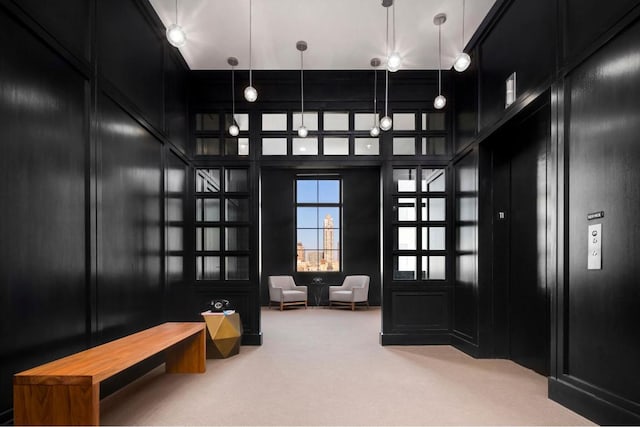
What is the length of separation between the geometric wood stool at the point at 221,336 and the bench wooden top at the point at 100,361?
889 mm

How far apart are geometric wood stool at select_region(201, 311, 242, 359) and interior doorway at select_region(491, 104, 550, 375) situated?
3.05 metres

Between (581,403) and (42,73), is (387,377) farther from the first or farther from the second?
(42,73)

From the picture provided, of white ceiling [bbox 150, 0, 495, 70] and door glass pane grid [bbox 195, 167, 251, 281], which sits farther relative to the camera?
door glass pane grid [bbox 195, 167, 251, 281]

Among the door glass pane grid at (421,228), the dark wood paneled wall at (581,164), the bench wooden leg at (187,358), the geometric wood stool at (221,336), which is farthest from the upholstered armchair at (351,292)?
the bench wooden leg at (187,358)

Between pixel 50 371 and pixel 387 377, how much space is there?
2.74 m

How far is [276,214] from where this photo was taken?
977 centimetres

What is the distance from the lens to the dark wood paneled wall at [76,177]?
209 cm

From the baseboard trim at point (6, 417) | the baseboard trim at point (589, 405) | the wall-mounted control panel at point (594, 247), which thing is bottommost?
the baseboard trim at point (589, 405)

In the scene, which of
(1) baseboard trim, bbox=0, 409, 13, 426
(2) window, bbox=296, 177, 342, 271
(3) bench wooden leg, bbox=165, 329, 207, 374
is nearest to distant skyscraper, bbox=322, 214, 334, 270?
(2) window, bbox=296, 177, 342, 271

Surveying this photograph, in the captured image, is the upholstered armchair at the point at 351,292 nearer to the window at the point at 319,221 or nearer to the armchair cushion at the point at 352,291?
the armchair cushion at the point at 352,291

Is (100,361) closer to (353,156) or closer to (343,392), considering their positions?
(343,392)

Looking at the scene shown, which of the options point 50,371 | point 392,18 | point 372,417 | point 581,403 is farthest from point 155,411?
point 392,18

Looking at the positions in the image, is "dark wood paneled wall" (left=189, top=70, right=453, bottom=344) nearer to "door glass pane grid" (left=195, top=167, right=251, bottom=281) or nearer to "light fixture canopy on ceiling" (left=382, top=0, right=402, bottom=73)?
"door glass pane grid" (left=195, top=167, right=251, bottom=281)

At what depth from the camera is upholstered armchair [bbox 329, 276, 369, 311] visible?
8.62 meters
